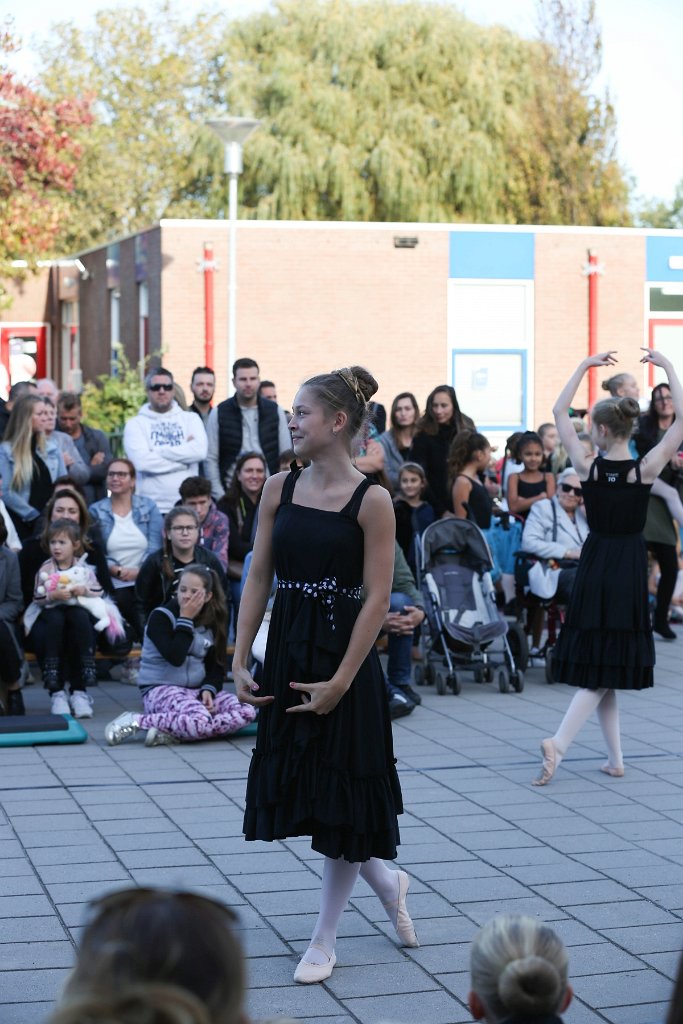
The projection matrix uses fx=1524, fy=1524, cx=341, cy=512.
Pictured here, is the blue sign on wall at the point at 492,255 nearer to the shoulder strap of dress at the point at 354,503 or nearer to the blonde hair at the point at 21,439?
the blonde hair at the point at 21,439

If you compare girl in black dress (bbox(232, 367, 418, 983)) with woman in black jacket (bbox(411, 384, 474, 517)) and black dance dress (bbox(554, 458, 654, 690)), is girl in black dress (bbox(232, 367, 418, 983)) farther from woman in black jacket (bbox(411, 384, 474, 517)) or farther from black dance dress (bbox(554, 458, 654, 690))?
woman in black jacket (bbox(411, 384, 474, 517))

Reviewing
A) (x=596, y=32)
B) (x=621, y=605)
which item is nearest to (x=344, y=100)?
(x=596, y=32)

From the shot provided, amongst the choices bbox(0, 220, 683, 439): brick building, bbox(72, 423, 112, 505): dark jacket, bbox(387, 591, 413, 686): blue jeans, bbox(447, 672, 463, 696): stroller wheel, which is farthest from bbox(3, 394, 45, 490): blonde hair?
bbox(0, 220, 683, 439): brick building

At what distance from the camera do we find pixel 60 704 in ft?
30.5

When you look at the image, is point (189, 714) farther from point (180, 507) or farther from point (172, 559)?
point (180, 507)

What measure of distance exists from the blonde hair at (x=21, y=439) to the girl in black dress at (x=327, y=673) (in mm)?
6089

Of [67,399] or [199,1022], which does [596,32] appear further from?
[199,1022]

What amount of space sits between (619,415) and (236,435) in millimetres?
4482

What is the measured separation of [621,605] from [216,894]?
275 centimetres

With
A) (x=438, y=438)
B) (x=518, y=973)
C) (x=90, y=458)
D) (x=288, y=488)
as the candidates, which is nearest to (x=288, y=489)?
(x=288, y=488)

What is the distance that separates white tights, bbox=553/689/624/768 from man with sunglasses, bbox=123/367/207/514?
15.1ft

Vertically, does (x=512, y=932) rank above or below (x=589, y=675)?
above

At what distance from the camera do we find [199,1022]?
163 centimetres

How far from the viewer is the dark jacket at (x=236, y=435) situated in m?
11.3
